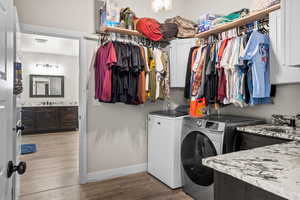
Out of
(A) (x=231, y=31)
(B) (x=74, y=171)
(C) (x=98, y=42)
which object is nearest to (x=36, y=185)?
(B) (x=74, y=171)

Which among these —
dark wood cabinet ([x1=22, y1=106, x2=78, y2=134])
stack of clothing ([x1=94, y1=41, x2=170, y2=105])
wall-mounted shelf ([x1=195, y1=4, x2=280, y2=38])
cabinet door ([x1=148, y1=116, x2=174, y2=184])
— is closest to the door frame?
stack of clothing ([x1=94, y1=41, x2=170, y2=105])

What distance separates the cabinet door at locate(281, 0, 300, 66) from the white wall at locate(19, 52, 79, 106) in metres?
6.38

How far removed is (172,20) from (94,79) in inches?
57.7

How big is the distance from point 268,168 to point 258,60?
1.35 m

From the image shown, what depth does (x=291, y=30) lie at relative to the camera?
1.25m

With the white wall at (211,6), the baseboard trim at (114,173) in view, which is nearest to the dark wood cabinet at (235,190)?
the baseboard trim at (114,173)

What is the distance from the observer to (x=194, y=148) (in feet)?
7.27

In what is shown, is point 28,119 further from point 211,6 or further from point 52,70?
point 211,6

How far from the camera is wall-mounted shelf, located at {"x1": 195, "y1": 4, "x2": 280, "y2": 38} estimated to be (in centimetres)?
188

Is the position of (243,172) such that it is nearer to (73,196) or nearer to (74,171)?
(73,196)

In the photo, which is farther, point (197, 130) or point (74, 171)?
point (74, 171)

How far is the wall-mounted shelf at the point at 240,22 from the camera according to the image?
6.18 feet

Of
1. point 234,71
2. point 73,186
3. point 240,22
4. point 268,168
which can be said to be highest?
point 240,22

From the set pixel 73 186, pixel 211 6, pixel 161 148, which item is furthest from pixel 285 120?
pixel 73 186
